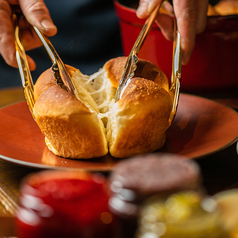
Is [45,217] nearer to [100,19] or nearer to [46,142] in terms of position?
[46,142]

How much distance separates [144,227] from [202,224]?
66 millimetres

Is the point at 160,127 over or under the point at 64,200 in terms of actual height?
under

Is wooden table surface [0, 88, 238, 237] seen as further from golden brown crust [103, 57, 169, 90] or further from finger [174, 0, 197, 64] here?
finger [174, 0, 197, 64]

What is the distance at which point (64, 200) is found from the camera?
1.54 ft

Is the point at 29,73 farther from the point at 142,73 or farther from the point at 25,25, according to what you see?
the point at 25,25

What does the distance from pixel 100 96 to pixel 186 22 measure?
391 millimetres

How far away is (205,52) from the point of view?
1.42 metres

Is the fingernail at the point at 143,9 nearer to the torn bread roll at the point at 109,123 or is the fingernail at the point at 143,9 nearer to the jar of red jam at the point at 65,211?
the torn bread roll at the point at 109,123

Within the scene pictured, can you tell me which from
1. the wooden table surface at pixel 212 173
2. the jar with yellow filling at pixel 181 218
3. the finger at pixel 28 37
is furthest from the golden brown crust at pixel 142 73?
the jar with yellow filling at pixel 181 218

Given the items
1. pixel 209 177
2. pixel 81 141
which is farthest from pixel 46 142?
pixel 209 177

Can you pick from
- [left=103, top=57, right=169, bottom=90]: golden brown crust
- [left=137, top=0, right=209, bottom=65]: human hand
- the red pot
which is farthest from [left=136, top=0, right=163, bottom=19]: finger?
[left=103, top=57, right=169, bottom=90]: golden brown crust

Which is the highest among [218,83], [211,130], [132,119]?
[132,119]

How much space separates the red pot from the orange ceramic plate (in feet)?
0.81

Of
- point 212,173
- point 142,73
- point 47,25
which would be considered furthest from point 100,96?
point 212,173
